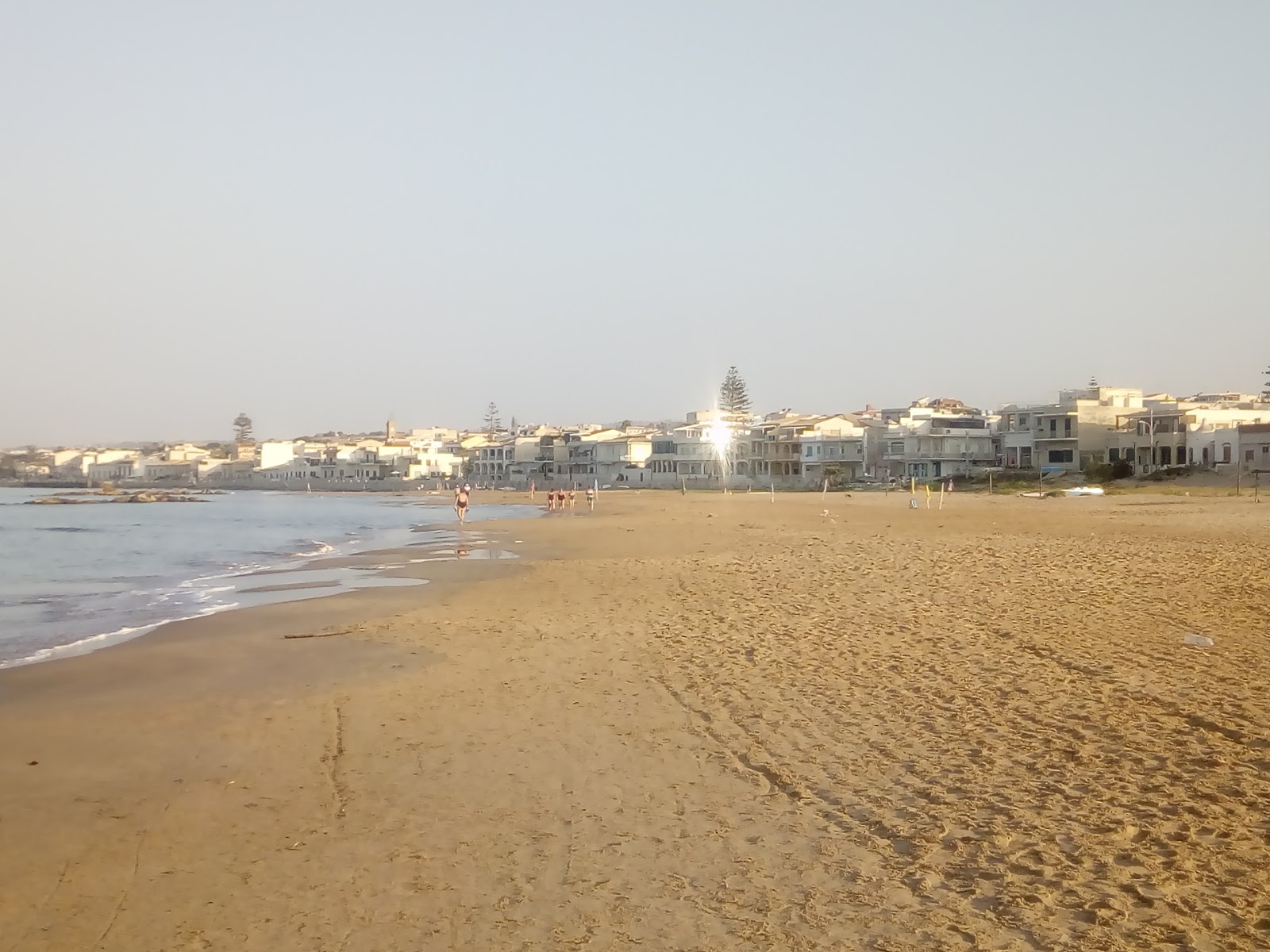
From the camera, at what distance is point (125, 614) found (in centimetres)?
1631

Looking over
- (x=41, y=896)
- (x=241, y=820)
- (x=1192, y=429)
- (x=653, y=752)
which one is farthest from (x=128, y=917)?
(x=1192, y=429)

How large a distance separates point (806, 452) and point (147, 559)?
61877 millimetres

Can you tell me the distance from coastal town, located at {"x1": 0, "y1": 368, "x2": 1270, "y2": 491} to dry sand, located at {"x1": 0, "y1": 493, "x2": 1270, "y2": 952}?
47688 mm

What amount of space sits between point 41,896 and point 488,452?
111135 millimetres

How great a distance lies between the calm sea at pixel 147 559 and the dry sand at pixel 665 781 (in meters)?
2.42

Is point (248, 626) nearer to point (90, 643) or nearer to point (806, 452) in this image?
point (90, 643)

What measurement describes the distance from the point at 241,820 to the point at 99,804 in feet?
3.92

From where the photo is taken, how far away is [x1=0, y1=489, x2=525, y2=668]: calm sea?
50.5ft

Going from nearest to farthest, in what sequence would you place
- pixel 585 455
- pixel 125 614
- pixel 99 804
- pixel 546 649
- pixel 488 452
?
pixel 99 804 < pixel 546 649 < pixel 125 614 < pixel 585 455 < pixel 488 452

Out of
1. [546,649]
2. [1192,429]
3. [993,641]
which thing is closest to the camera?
[993,641]

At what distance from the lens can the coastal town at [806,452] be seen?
59969mm

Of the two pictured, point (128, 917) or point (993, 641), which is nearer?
point (128, 917)

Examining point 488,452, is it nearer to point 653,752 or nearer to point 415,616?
point 415,616

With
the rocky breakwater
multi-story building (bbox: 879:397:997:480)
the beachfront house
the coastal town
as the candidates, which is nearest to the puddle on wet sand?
the coastal town
